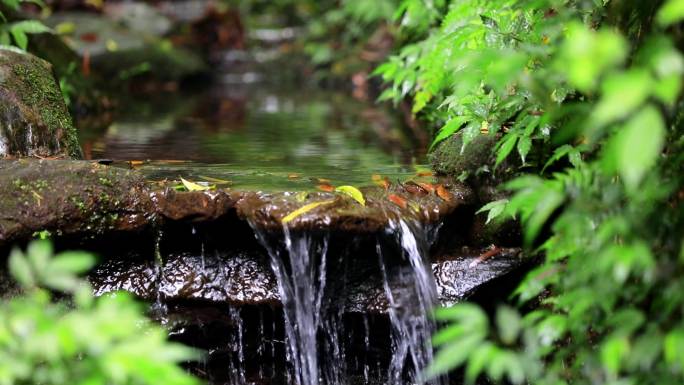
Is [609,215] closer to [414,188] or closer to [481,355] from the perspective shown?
[481,355]

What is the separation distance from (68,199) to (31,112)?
38.9 inches

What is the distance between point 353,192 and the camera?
3.58 meters

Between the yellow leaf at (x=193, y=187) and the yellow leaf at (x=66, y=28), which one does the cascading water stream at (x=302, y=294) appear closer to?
the yellow leaf at (x=193, y=187)

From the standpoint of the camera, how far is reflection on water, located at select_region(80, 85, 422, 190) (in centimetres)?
434

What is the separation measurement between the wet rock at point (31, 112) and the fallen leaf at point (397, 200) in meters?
2.08

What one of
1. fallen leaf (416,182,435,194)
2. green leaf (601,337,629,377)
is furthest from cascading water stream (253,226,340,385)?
green leaf (601,337,629,377)

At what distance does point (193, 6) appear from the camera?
54.2 ft

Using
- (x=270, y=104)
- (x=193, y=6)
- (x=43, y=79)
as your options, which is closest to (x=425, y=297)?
(x=43, y=79)

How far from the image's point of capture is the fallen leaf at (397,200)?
356 cm

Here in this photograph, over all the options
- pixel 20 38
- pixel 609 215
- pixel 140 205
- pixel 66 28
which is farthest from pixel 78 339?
pixel 66 28

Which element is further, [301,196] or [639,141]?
[301,196]

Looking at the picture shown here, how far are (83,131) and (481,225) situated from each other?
4.49 meters

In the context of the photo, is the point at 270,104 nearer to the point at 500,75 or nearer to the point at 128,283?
the point at 128,283

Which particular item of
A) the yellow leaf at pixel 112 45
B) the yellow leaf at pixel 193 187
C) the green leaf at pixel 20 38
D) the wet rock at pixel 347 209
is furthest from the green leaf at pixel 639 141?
the yellow leaf at pixel 112 45
